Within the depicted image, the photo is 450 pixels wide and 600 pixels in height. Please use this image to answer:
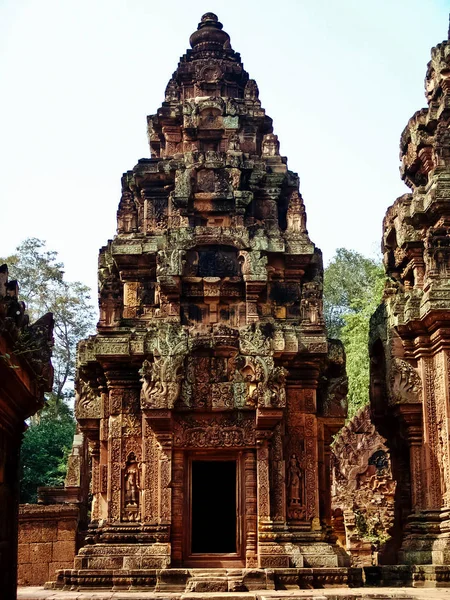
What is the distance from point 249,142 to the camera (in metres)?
18.2

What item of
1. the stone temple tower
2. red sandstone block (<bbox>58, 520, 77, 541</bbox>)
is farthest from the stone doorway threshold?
red sandstone block (<bbox>58, 520, 77, 541</bbox>)

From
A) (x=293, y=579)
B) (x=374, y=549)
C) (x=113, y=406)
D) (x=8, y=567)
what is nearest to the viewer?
(x=8, y=567)

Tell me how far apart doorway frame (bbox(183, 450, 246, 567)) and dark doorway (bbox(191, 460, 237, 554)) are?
298 millimetres

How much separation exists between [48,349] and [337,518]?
54.8 ft

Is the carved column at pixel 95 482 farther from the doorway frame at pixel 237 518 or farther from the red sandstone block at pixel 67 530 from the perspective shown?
the doorway frame at pixel 237 518

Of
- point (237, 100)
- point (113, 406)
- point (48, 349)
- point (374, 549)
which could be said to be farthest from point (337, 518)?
point (48, 349)

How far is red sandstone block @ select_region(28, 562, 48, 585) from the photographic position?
1816cm

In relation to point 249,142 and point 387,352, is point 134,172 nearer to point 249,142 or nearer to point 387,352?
point 249,142

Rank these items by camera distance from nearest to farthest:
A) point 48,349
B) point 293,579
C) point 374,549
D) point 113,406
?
point 48,349
point 293,579
point 113,406
point 374,549

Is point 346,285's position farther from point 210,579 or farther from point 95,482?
point 210,579

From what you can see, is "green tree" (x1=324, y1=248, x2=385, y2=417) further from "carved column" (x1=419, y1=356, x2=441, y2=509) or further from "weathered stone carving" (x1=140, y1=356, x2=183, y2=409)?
"weathered stone carving" (x1=140, y1=356, x2=183, y2=409)

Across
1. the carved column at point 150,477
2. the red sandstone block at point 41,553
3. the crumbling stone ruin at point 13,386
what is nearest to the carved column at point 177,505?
the carved column at point 150,477

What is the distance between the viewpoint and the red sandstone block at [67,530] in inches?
727

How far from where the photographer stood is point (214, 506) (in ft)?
52.2
